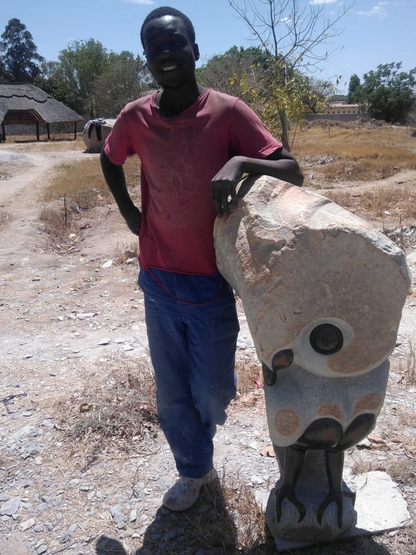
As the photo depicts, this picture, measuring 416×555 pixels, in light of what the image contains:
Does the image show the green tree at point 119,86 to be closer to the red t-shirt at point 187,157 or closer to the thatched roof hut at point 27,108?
the thatched roof hut at point 27,108

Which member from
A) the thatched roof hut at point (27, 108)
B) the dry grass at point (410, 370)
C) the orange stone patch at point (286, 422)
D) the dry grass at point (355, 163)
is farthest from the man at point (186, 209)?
the thatched roof hut at point (27, 108)

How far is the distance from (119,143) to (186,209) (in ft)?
1.36

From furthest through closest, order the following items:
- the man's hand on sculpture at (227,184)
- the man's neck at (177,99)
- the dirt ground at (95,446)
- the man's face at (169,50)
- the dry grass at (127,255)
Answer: the dry grass at (127,255) → the dirt ground at (95,446) → the man's neck at (177,99) → the man's face at (169,50) → the man's hand on sculpture at (227,184)

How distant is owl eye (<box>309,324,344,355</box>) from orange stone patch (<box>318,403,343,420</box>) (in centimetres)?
17

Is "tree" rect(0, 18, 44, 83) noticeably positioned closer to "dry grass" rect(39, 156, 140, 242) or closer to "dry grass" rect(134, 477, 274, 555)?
"dry grass" rect(39, 156, 140, 242)

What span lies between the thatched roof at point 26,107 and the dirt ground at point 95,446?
68.4ft

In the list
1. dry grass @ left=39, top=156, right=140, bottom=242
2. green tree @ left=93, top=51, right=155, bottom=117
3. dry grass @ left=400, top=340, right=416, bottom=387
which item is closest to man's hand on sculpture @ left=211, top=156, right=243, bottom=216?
dry grass @ left=400, top=340, right=416, bottom=387

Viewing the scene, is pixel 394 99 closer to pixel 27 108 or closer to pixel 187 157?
pixel 27 108

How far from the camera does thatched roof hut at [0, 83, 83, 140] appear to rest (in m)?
23.2

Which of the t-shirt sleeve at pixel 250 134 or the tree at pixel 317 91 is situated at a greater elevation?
the tree at pixel 317 91

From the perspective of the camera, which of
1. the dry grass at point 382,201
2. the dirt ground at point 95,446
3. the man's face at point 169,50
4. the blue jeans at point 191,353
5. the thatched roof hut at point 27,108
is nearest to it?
the man's face at point 169,50

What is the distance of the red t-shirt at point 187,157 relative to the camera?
1618mm

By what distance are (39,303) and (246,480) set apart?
10.0 ft

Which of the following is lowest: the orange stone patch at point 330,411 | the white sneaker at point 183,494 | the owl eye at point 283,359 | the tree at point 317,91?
the white sneaker at point 183,494
